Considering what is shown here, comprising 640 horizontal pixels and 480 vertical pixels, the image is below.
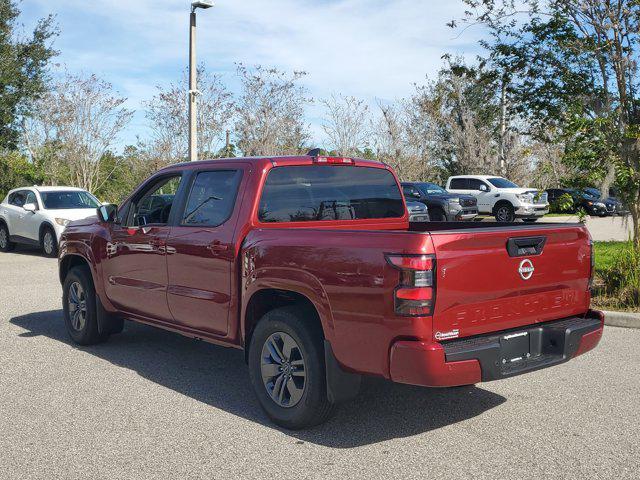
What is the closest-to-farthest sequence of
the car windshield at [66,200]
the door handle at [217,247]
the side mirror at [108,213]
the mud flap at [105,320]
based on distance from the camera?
the door handle at [217,247] < the side mirror at [108,213] < the mud flap at [105,320] < the car windshield at [66,200]

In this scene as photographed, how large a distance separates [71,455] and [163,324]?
77.1 inches

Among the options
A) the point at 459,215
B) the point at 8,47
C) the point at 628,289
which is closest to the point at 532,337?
the point at 628,289

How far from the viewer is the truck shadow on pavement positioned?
4742 millimetres

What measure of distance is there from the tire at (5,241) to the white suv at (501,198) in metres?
17.5

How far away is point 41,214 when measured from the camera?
1673 cm

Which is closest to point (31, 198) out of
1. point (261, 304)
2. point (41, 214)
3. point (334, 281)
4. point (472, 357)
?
point (41, 214)

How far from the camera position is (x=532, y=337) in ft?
14.6

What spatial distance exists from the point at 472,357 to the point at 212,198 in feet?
8.35

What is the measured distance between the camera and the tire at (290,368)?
457 centimetres

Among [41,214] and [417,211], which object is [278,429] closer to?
[41,214]

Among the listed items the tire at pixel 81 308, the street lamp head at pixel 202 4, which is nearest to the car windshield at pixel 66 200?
the street lamp head at pixel 202 4

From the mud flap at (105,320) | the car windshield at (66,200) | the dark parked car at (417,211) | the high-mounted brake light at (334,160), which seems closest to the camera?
the high-mounted brake light at (334,160)

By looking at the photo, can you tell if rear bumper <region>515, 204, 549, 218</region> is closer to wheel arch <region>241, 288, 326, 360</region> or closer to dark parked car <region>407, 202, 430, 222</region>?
dark parked car <region>407, 202, 430, 222</region>

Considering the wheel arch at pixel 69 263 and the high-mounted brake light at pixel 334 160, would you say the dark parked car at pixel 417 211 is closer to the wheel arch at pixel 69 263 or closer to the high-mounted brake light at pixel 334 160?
the wheel arch at pixel 69 263
